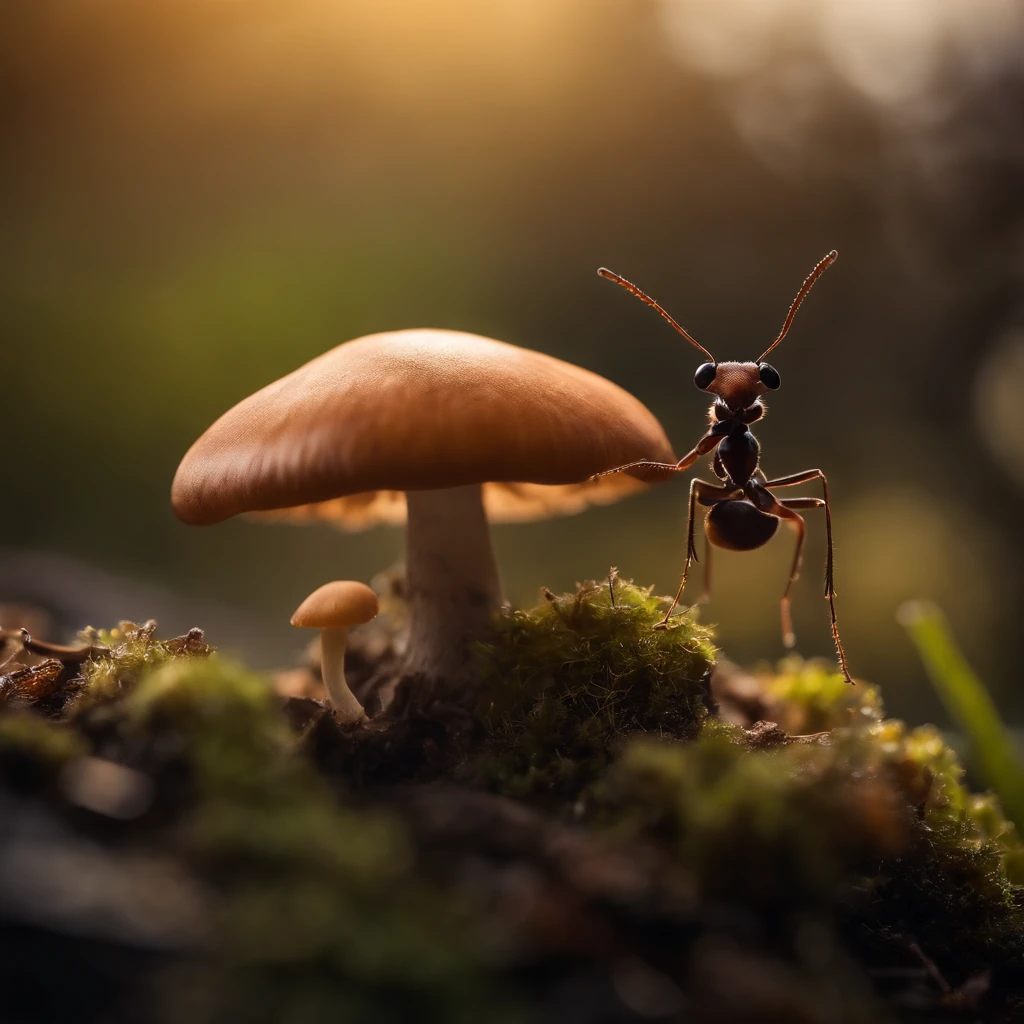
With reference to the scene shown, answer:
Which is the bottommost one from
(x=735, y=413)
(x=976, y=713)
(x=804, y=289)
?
(x=976, y=713)

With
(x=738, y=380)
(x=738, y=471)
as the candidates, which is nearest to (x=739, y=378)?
(x=738, y=380)

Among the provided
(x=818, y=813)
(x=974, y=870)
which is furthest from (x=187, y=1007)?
(x=974, y=870)

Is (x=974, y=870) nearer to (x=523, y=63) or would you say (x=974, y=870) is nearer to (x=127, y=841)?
(x=127, y=841)

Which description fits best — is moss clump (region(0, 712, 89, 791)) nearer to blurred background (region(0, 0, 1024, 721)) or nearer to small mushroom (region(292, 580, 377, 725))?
small mushroom (region(292, 580, 377, 725))

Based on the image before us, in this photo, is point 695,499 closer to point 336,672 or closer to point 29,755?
point 336,672

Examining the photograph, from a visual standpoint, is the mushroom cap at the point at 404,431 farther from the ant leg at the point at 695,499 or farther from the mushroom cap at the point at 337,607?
the mushroom cap at the point at 337,607

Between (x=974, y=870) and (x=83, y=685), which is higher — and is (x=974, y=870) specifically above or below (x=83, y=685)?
below
